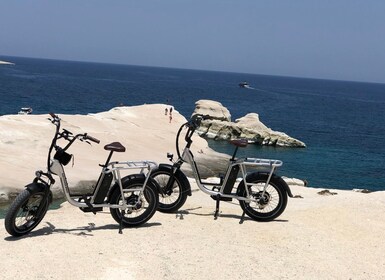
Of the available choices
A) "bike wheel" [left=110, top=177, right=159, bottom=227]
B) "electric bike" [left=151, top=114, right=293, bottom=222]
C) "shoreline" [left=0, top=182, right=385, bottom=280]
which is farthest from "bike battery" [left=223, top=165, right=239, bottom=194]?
"bike wheel" [left=110, top=177, right=159, bottom=227]

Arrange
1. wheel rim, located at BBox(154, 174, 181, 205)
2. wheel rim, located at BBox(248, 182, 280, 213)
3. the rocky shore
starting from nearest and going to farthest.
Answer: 1. wheel rim, located at BBox(248, 182, 280, 213)
2. wheel rim, located at BBox(154, 174, 181, 205)
3. the rocky shore

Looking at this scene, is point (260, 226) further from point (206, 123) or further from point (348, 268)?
point (206, 123)

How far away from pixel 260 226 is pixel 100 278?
444 cm

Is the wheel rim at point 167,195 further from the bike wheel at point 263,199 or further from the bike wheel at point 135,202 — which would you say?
the bike wheel at point 263,199

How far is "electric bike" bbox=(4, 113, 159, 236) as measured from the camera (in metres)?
9.05

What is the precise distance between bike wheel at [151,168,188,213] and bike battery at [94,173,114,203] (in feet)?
6.12

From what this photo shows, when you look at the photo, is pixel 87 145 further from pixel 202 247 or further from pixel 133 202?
pixel 202 247

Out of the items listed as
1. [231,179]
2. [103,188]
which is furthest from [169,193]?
[103,188]

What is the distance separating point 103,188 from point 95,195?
0.73 feet

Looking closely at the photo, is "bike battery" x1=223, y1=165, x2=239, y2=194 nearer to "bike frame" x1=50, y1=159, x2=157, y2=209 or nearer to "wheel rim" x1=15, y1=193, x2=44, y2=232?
"bike frame" x1=50, y1=159, x2=157, y2=209

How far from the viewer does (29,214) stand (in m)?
9.30

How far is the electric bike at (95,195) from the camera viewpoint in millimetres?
9047

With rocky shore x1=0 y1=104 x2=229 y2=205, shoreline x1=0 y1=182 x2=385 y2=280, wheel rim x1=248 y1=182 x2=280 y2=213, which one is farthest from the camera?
rocky shore x1=0 y1=104 x2=229 y2=205

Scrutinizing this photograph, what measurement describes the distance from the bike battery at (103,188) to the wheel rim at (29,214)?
3.62 ft
